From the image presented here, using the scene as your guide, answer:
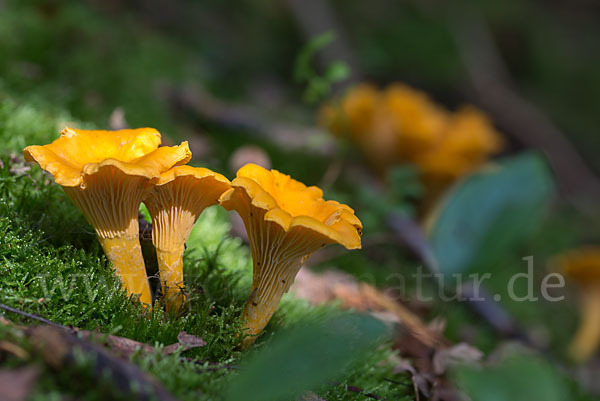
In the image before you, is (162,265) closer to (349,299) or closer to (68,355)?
(68,355)

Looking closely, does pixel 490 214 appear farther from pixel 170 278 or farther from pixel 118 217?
pixel 118 217

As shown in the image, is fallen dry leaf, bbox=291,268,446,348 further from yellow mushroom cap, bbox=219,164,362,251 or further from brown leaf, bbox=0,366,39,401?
brown leaf, bbox=0,366,39,401

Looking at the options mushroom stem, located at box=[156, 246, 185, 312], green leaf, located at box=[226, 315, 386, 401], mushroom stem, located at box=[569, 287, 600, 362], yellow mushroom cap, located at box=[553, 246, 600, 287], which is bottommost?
mushroom stem, located at box=[569, 287, 600, 362]

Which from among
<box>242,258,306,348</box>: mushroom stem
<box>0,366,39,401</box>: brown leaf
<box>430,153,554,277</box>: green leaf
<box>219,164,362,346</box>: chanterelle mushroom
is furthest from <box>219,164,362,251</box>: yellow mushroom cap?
<box>430,153,554,277</box>: green leaf

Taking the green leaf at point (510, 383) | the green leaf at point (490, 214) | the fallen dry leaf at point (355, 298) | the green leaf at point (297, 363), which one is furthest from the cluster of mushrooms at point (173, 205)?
the fallen dry leaf at point (355, 298)

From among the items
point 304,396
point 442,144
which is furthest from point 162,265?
point 442,144

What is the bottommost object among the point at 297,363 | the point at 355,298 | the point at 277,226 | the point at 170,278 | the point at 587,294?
the point at 587,294

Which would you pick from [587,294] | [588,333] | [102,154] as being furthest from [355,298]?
[587,294]
